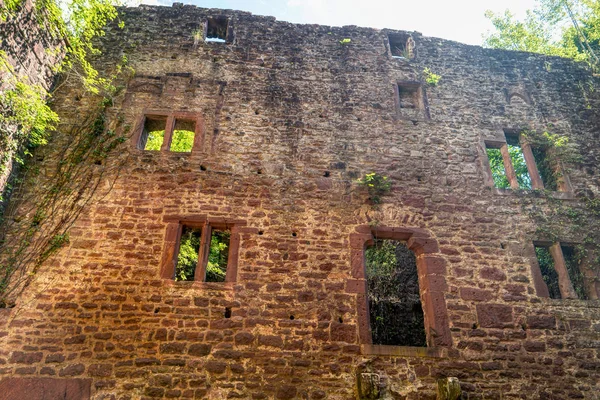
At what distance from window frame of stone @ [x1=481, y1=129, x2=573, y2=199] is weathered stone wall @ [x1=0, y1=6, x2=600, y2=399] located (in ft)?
0.44

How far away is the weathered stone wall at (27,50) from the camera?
639 cm

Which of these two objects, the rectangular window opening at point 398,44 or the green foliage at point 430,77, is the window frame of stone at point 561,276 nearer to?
the green foliage at point 430,77

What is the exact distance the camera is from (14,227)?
245 inches

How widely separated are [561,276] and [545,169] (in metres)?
2.53

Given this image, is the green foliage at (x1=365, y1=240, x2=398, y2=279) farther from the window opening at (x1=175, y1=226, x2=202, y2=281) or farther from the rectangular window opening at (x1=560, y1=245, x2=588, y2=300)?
the window opening at (x1=175, y1=226, x2=202, y2=281)

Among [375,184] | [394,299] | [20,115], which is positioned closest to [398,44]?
[375,184]

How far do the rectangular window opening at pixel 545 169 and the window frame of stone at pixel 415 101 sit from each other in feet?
8.02

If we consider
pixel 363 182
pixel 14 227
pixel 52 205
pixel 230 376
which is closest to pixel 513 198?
pixel 363 182

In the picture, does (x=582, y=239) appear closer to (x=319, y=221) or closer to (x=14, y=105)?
(x=319, y=221)

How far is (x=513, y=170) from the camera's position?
7840 mm

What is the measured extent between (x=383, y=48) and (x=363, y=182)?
3.88m

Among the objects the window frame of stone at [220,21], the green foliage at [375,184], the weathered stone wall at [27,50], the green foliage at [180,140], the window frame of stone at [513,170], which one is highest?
the window frame of stone at [220,21]

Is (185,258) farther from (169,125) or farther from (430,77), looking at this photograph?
(430,77)

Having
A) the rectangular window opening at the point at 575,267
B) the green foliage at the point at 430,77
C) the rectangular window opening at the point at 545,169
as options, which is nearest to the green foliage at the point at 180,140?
the green foliage at the point at 430,77
